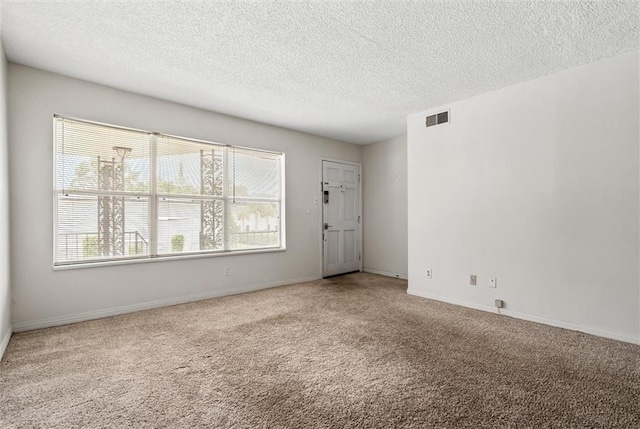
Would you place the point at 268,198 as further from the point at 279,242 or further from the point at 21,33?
the point at 21,33

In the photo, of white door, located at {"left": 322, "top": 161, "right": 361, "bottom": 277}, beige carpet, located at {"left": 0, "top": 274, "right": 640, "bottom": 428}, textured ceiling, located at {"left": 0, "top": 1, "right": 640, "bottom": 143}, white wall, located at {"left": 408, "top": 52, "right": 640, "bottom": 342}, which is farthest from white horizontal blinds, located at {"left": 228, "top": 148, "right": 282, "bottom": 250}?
white wall, located at {"left": 408, "top": 52, "right": 640, "bottom": 342}

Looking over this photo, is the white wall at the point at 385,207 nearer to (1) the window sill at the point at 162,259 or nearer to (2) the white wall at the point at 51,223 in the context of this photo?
(1) the window sill at the point at 162,259

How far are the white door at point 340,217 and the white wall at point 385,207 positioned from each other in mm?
195

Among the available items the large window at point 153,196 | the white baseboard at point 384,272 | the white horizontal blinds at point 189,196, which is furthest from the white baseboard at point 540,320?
the white horizontal blinds at point 189,196

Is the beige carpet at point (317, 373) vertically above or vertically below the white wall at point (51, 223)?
below

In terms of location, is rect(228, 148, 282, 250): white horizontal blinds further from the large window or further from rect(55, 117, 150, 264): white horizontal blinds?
rect(55, 117, 150, 264): white horizontal blinds

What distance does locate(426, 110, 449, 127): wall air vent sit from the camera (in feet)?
13.7

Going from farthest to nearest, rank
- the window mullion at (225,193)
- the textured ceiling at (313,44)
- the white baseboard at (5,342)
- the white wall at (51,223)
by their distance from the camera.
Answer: the window mullion at (225,193)
the white wall at (51,223)
the white baseboard at (5,342)
the textured ceiling at (313,44)

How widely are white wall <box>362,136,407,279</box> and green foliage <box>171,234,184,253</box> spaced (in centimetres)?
350

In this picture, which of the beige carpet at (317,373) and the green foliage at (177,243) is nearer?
the beige carpet at (317,373)

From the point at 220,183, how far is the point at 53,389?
2962mm

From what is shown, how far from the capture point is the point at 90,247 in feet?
11.6

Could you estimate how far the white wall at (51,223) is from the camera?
10.2ft

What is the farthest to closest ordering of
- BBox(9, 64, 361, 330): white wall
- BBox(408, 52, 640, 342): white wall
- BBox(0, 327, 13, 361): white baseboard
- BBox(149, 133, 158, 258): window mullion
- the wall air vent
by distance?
the wall air vent → BBox(149, 133, 158, 258): window mullion → BBox(9, 64, 361, 330): white wall → BBox(408, 52, 640, 342): white wall → BBox(0, 327, 13, 361): white baseboard
